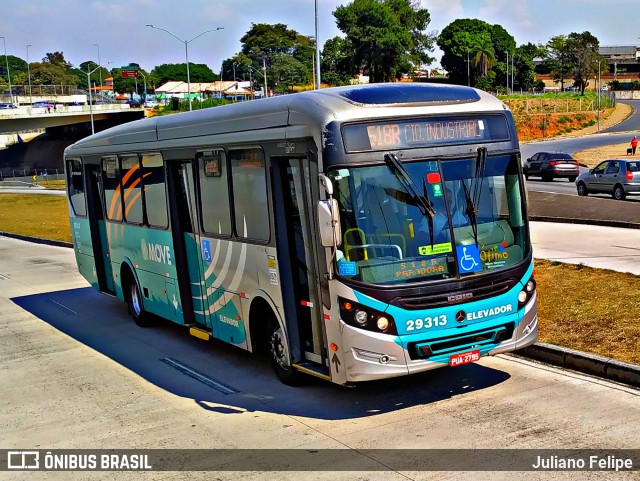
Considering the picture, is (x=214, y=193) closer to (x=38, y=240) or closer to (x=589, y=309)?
(x=589, y=309)

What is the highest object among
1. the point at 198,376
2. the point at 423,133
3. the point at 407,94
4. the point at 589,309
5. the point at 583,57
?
the point at 583,57

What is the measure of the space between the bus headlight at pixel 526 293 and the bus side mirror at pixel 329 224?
2277 mm

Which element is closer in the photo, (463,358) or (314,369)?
(463,358)

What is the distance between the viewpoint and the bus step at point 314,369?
9359 millimetres

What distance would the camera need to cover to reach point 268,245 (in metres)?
10.2

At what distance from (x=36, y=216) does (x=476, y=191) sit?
3814 centimetres

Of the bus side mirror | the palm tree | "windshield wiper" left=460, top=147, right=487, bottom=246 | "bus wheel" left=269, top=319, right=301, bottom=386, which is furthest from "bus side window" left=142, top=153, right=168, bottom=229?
the palm tree

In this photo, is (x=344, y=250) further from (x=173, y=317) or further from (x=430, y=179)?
(x=173, y=317)

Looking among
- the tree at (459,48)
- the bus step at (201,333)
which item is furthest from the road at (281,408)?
the tree at (459,48)

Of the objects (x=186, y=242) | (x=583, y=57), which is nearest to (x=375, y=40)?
(x=583, y=57)

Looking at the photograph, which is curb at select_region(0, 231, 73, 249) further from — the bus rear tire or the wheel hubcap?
the wheel hubcap

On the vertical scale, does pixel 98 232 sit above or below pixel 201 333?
above

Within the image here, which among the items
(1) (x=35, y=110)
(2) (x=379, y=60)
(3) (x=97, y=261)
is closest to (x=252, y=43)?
(2) (x=379, y=60)

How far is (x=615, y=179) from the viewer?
35.7 m
